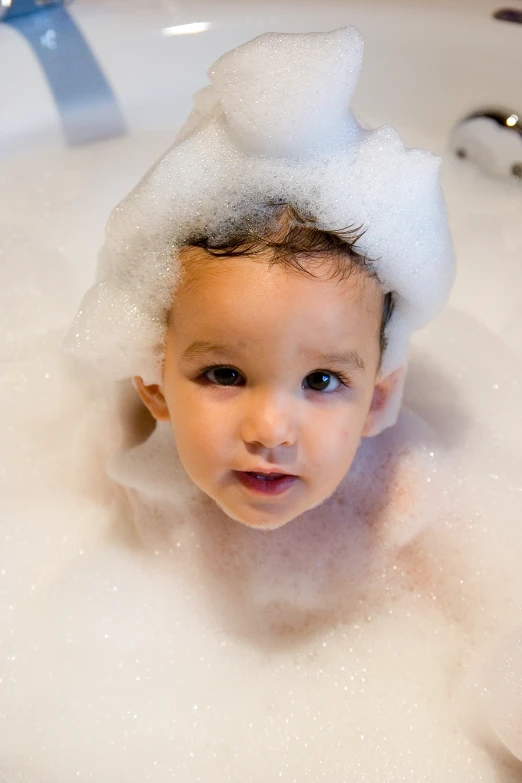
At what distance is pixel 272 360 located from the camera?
2.51 feet

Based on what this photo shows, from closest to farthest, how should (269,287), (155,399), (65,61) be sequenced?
(269,287) < (155,399) < (65,61)

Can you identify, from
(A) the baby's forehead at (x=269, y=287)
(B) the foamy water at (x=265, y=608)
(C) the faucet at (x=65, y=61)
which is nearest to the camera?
(A) the baby's forehead at (x=269, y=287)

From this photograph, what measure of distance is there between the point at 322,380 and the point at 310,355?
0.05 metres

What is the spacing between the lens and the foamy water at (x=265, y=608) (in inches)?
36.5

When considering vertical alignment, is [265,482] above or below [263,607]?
above

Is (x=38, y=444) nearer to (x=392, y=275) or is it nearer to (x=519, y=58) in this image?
(x=392, y=275)

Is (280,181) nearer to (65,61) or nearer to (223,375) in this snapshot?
(223,375)

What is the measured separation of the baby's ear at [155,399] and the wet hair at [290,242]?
0.21 m

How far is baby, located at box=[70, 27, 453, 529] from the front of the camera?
2.52ft

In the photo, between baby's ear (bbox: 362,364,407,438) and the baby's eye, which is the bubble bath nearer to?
baby's ear (bbox: 362,364,407,438)

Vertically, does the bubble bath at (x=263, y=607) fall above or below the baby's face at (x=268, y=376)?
below

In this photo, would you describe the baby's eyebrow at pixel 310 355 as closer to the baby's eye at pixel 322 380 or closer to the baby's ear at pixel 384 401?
the baby's eye at pixel 322 380

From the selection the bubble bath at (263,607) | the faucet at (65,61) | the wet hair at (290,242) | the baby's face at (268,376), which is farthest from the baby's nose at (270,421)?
the faucet at (65,61)

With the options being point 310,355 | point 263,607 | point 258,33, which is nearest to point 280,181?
point 310,355
